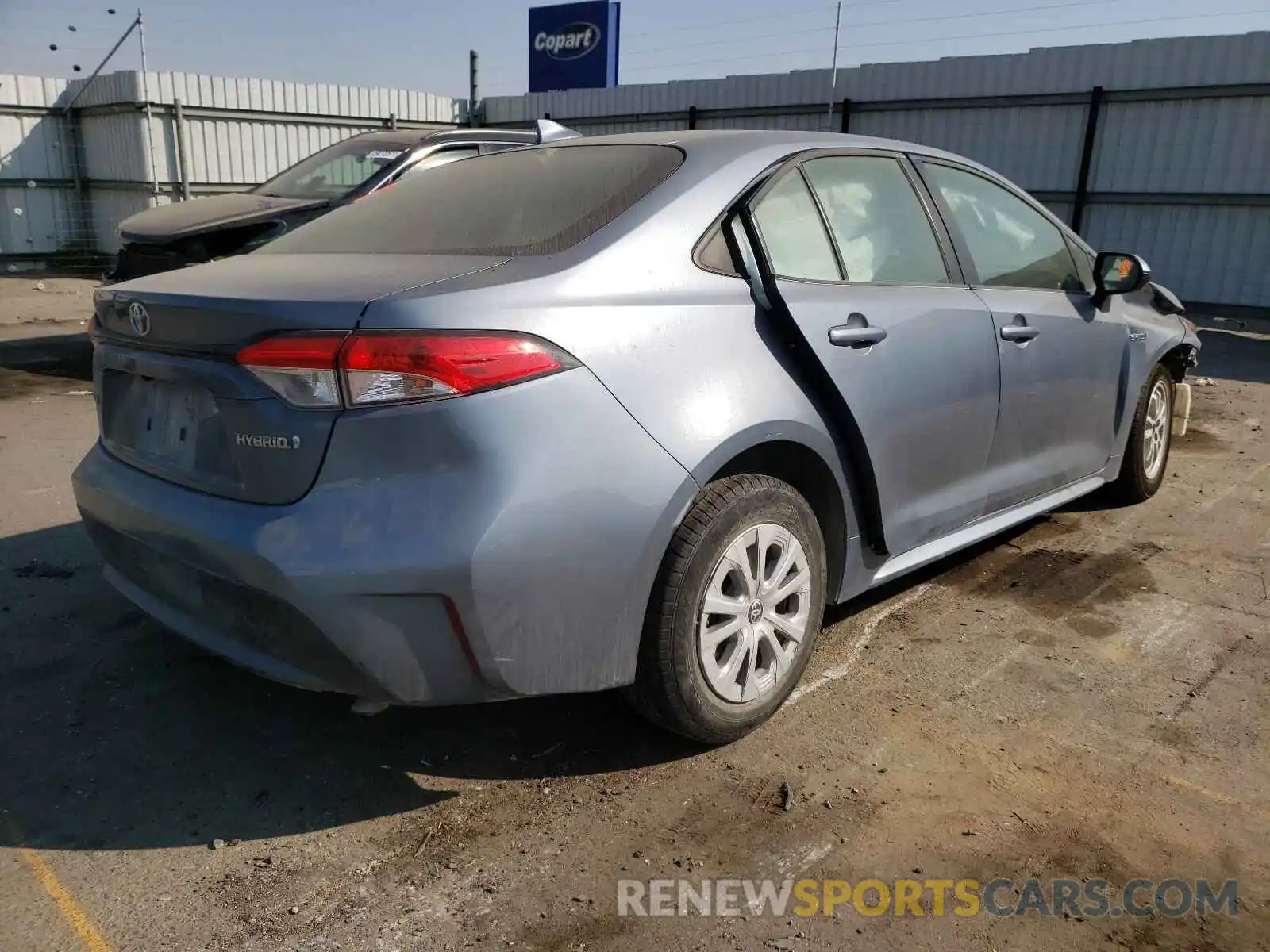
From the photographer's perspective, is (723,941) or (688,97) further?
A: (688,97)

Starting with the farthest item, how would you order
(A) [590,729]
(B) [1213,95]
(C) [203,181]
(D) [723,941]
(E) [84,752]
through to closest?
(C) [203,181] < (B) [1213,95] < (A) [590,729] < (E) [84,752] < (D) [723,941]

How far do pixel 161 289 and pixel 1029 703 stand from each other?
2656 mm

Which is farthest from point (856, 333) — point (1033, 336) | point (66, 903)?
point (66, 903)

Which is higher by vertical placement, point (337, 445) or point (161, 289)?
point (161, 289)

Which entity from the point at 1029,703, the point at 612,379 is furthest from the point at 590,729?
the point at 1029,703

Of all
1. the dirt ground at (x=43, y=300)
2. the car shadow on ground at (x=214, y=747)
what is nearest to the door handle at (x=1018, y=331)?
the car shadow on ground at (x=214, y=747)

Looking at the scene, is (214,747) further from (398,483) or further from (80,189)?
(80,189)

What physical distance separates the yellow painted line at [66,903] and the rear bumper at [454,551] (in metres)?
0.58

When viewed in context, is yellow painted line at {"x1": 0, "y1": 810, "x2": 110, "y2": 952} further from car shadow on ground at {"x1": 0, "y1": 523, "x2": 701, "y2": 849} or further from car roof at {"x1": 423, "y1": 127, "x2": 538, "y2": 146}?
car roof at {"x1": 423, "y1": 127, "x2": 538, "y2": 146}

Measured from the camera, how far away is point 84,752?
8.73 ft

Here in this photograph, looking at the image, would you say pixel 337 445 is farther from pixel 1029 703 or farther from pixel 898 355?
pixel 1029 703

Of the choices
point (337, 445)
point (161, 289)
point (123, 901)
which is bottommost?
point (123, 901)

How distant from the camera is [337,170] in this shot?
798 centimetres

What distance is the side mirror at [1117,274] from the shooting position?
3.98 meters
